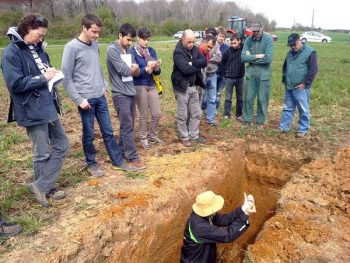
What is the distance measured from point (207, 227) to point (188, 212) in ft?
4.71

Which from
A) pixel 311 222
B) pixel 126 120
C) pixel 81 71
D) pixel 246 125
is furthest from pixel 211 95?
pixel 311 222

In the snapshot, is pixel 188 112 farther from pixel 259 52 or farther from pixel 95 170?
pixel 95 170

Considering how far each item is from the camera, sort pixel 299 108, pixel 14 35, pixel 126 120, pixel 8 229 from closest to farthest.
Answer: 1. pixel 14 35
2. pixel 8 229
3. pixel 126 120
4. pixel 299 108

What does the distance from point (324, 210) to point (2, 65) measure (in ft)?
14.0

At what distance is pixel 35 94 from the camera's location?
12.1 feet

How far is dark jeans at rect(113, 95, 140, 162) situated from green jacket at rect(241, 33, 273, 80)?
2.66 meters

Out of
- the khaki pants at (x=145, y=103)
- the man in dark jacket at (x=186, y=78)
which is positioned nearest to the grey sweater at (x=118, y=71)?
the khaki pants at (x=145, y=103)

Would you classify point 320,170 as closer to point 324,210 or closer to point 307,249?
point 324,210

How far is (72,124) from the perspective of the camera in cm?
757

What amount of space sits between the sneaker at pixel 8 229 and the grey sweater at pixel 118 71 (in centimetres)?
224

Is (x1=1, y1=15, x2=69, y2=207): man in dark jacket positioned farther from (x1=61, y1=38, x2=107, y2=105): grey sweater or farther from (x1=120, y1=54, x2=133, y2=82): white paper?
(x1=120, y1=54, x2=133, y2=82): white paper

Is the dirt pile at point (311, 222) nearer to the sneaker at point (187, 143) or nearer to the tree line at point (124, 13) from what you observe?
the sneaker at point (187, 143)

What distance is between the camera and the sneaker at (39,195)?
4160mm

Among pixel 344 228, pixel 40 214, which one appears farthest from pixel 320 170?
pixel 40 214
